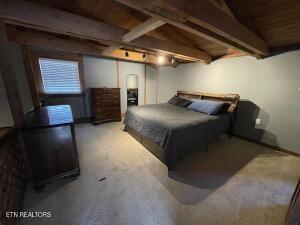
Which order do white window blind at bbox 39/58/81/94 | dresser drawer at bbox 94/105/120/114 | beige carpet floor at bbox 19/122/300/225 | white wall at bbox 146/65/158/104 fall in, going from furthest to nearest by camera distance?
1. white wall at bbox 146/65/158/104
2. dresser drawer at bbox 94/105/120/114
3. white window blind at bbox 39/58/81/94
4. beige carpet floor at bbox 19/122/300/225

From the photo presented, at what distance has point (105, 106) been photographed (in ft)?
14.0

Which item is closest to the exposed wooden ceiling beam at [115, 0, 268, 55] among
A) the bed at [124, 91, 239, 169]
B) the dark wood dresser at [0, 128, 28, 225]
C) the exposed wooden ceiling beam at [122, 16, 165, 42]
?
the exposed wooden ceiling beam at [122, 16, 165, 42]

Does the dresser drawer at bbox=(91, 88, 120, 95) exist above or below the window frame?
below

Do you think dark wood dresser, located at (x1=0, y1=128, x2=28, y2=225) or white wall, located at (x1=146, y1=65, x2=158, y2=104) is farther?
white wall, located at (x1=146, y1=65, x2=158, y2=104)

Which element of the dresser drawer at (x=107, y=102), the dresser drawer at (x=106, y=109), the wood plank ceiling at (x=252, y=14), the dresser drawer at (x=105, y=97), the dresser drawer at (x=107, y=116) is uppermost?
the wood plank ceiling at (x=252, y=14)

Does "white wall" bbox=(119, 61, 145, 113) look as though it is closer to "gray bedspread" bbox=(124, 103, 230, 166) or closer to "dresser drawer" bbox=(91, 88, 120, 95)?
"dresser drawer" bbox=(91, 88, 120, 95)

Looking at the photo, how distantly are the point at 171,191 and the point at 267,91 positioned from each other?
121 inches

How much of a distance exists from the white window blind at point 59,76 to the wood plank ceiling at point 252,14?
6.70 feet

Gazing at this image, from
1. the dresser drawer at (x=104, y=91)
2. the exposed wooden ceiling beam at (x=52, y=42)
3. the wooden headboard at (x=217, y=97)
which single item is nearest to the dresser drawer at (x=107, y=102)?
the dresser drawer at (x=104, y=91)

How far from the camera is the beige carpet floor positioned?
1385mm

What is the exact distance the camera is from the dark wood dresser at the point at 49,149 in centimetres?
157

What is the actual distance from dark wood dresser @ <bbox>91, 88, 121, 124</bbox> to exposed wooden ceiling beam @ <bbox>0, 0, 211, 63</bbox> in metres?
1.94

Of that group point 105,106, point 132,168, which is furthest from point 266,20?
point 105,106

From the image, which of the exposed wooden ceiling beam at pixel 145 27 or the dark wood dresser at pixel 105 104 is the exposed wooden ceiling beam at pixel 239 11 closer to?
the exposed wooden ceiling beam at pixel 145 27
